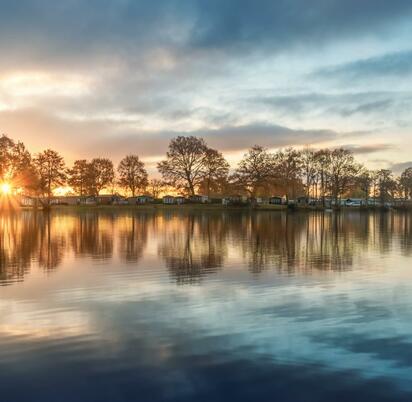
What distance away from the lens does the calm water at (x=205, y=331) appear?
26.7 ft

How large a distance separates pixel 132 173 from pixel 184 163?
110 feet

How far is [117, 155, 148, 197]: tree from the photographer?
154 m

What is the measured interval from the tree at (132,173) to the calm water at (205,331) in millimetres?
132621

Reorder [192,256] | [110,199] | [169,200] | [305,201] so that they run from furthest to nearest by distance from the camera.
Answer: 1. [110,199]
2. [169,200]
3. [305,201]
4. [192,256]

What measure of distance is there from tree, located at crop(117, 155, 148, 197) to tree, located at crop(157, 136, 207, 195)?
29632 millimetres

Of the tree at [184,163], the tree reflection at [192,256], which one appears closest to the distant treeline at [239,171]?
the tree at [184,163]

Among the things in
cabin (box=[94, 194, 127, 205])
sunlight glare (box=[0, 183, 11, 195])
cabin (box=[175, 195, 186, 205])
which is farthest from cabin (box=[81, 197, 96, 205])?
sunlight glare (box=[0, 183, 11, 195])

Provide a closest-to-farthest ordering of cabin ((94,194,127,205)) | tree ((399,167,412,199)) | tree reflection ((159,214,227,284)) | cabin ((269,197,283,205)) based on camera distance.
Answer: tree reflection ((159,214,227,284)) < cabin ((269,197,283,205)) < cabin ((94,194,127,205)) < tree ((399,167,412,199))

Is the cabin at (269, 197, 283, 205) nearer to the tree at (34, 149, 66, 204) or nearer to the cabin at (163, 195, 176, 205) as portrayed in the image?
the cabin at (163, 195, 176, 205)

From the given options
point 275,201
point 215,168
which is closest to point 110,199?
point 215,168

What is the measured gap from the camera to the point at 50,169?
417 ft

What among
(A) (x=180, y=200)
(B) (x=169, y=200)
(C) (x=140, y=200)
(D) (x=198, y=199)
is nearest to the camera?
(D) (x=198, y=199)

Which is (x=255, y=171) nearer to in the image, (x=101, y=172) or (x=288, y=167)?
(x=288, y=167)

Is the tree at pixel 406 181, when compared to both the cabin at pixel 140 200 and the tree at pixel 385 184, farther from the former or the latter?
the cabin at pixel 140 200
